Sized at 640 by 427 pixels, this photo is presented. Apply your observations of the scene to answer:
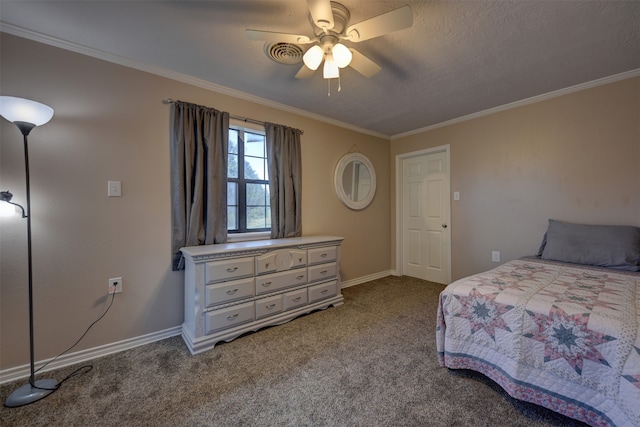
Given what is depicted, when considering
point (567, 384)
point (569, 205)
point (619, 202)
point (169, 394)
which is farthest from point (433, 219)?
point (169, 394)

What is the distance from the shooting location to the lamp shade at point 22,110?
140cm

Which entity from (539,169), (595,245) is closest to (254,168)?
(539,169)

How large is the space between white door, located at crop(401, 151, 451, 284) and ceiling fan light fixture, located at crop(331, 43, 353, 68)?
2.65m

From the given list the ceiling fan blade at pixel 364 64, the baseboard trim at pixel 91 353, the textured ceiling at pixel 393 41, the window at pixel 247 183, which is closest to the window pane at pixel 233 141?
the window at pixel 247 183

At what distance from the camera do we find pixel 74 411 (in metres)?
1.40

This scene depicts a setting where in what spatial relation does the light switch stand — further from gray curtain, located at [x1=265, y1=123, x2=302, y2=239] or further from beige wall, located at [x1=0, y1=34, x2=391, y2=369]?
gray curtain, located at [x1=265, y1=123, x2=302, y2=239]

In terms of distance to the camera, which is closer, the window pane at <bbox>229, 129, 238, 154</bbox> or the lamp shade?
the lamp shade

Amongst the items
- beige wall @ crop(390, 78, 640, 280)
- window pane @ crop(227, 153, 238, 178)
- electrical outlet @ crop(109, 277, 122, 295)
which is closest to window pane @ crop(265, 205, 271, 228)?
window pane @ crop(227, 153, 238, 178)

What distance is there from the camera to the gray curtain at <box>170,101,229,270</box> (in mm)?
2238

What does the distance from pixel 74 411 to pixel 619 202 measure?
174 inches

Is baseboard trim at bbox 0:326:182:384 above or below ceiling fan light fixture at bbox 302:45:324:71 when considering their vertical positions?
below

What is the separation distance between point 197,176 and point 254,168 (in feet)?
2.32

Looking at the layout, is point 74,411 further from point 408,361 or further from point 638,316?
point 638,316

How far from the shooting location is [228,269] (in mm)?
2117
